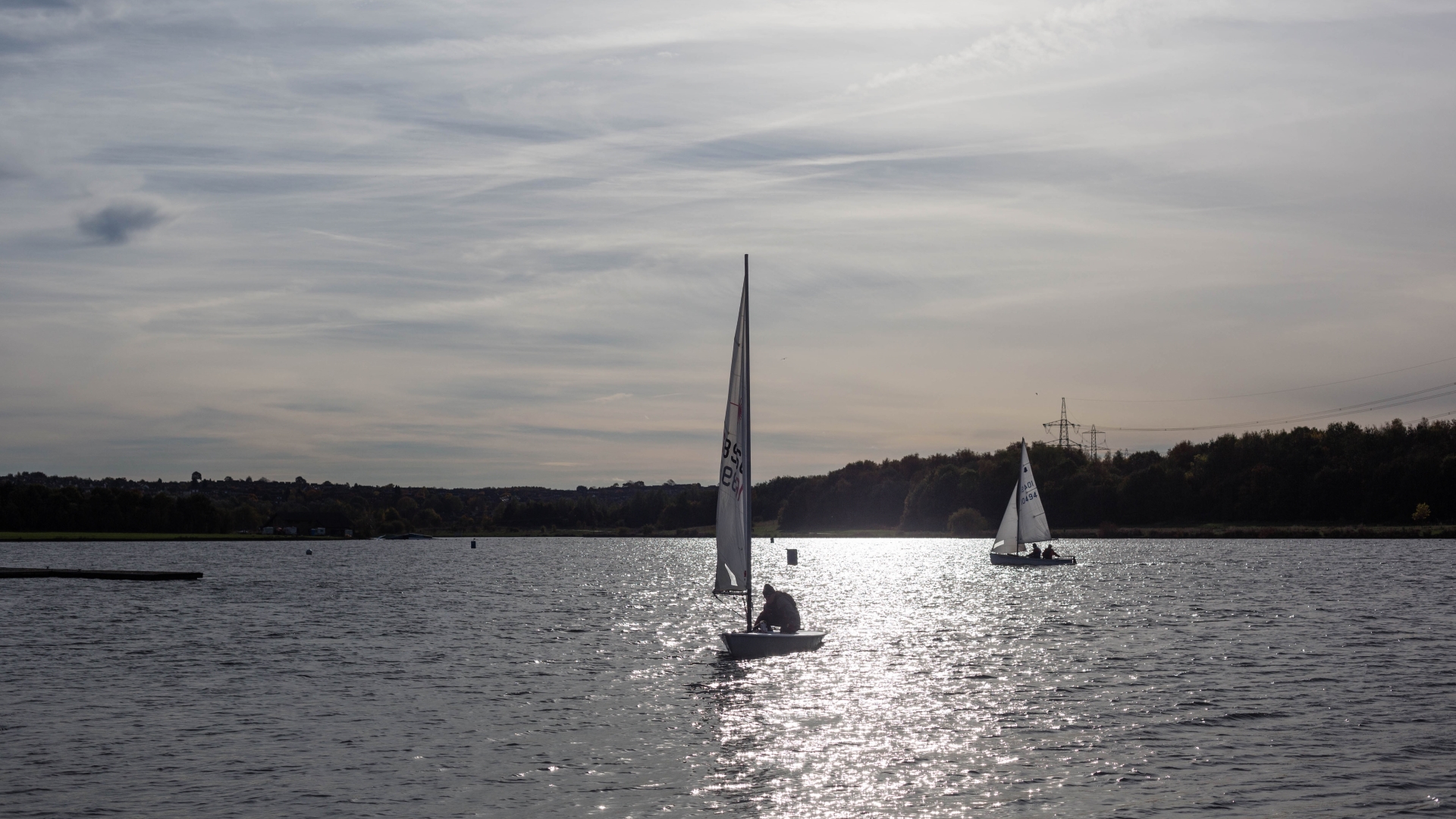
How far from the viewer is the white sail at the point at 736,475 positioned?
39688 mm

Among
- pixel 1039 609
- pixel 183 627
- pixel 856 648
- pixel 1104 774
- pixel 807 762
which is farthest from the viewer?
pixel 1039 609

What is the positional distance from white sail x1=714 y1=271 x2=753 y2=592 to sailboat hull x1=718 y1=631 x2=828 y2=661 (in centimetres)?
222

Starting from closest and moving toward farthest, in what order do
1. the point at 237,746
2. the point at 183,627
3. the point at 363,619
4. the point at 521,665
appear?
the point at 237,746 < the point at 521,665 < the point at 183,627 < the point at 363,619

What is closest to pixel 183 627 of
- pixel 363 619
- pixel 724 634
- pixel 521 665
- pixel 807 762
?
pixel 363 619

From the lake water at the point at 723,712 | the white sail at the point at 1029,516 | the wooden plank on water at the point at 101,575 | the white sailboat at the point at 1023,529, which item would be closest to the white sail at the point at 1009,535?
the white sailboat at the point at 1023,529

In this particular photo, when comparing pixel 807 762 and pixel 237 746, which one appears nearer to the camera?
pixel 807 762

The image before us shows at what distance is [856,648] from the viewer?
53.0 metres

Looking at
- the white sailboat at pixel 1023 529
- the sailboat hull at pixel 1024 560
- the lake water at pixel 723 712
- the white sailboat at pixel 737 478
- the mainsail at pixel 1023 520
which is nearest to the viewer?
the lake water at pixel 723 712

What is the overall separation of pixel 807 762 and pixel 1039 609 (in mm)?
50384

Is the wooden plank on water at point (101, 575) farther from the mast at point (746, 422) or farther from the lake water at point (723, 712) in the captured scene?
the mast at point (746, 422)

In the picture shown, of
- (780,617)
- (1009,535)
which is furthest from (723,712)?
(1009,535)

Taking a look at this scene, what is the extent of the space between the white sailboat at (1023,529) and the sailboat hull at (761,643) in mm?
79784

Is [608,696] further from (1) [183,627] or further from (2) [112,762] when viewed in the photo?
(1) [183,627]

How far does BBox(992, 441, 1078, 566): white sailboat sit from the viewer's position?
12138cm
